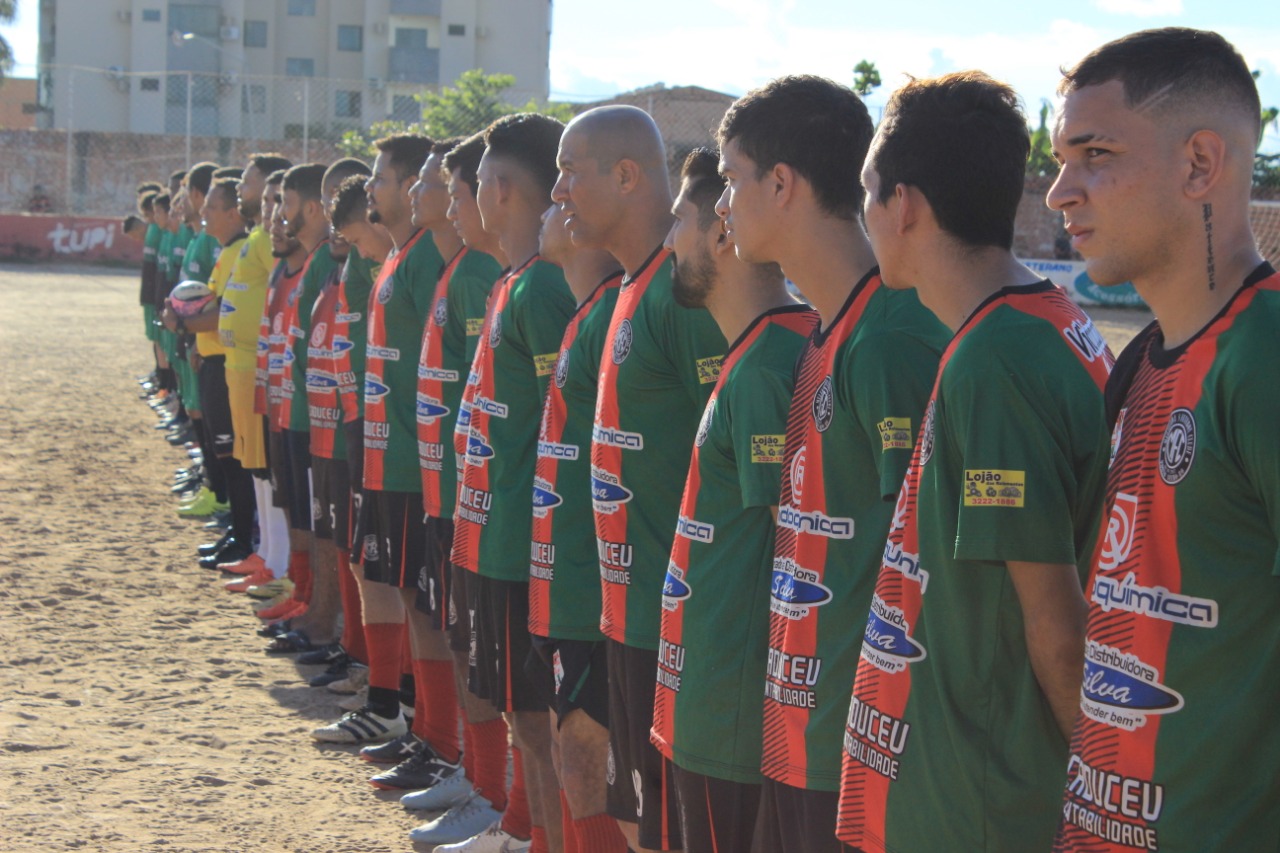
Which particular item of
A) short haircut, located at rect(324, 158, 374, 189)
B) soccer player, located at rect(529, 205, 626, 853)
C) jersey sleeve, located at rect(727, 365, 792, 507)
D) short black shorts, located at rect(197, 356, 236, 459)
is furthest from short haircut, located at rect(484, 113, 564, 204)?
short black shorts, located at rect(197, 356, 236, 459)

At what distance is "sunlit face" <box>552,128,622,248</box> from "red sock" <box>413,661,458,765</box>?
96.0 inches

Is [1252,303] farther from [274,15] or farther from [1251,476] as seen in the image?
[274,15]

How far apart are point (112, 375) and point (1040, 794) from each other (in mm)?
18306

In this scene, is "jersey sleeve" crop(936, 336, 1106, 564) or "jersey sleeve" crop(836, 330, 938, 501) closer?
"jersey sleeve" crop(936, 336, 1106, 564)

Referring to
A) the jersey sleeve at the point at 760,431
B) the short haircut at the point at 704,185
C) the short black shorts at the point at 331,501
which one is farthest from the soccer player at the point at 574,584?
the short black shorts at the point at 331,501

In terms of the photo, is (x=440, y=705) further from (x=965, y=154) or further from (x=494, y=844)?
(x=965, y=154)

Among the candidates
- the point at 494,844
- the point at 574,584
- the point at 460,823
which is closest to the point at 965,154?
the point at 574,584

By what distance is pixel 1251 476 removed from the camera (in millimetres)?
1784

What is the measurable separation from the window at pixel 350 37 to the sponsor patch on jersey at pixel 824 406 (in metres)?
63.5

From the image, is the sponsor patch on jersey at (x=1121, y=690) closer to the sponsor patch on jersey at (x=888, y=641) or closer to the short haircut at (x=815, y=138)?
the sponsor patch on jersey at (x=888, y=641)

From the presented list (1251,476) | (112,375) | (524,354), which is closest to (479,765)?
(524,354)

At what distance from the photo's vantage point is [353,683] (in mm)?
7016

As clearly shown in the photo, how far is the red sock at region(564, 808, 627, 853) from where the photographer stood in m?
3.96

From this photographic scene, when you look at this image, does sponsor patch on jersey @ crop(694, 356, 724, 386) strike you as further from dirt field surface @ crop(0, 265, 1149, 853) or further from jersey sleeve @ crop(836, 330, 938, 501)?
dirt field surface @ crop(0, 265, 1149, 853)
